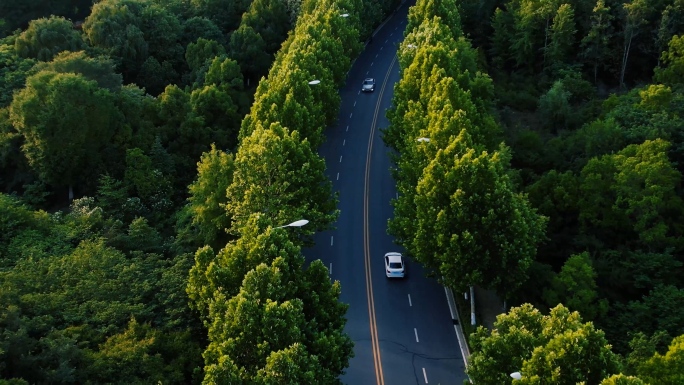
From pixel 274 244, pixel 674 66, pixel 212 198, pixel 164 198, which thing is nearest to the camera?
pixel 274 244

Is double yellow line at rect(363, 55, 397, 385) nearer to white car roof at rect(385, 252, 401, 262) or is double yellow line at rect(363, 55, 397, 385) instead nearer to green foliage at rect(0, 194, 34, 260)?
white car roof at rect(385, 252, 401, 262)

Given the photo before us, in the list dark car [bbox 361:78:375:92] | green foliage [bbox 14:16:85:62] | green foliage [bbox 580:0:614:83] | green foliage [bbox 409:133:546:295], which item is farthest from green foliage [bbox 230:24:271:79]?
green foliage [bbox 409:133:546:295]

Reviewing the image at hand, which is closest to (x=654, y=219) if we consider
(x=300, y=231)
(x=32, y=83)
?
(x=300, y=231)

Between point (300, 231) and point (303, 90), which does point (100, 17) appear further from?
point (300, 231)

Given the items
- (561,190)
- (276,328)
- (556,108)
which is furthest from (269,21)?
(276,328)

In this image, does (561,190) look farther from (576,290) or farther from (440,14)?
(440,14)

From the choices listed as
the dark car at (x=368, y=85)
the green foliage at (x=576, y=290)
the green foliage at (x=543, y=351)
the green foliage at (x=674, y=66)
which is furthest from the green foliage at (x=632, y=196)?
the dark car at (x=368, y=85)
